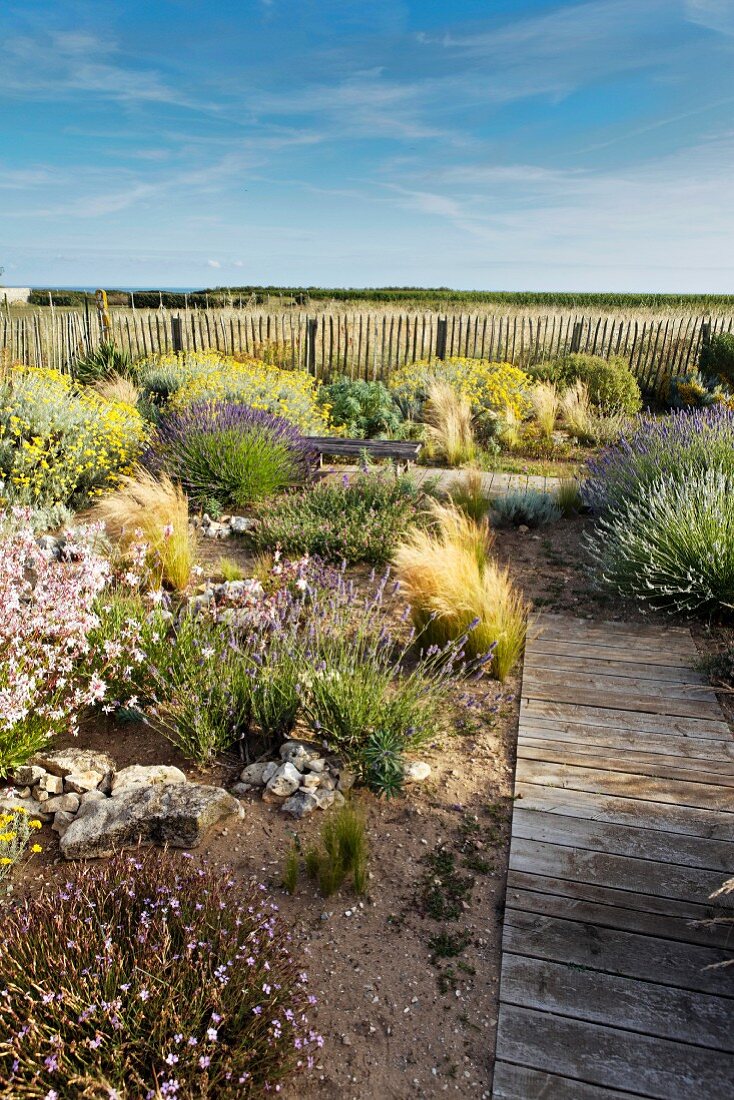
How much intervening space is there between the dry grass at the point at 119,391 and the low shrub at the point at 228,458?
3275 mm

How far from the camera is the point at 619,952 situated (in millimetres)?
2396

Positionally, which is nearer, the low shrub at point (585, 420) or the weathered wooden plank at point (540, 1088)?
the weathered wooden plank at point (540, 1088)

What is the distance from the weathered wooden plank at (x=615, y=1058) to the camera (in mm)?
1990

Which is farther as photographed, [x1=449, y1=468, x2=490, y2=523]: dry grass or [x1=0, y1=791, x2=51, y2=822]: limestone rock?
[x1=449, y1=468, x2=490, y2=523]: dry grass

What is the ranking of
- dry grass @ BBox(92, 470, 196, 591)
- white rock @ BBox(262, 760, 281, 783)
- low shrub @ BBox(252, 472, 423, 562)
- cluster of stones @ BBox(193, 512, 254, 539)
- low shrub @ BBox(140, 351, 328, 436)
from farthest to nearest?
low shrub @ BBox(140, 351, 328, 436) → cluster of stones @ BBox(193, 512, 254, 539) → low shrub @ BBox(252, 472, 423, 562) → dry grass @ BBox(92, 470, 196, 591) → white rock @ BBox(262, 760, 281, 783)

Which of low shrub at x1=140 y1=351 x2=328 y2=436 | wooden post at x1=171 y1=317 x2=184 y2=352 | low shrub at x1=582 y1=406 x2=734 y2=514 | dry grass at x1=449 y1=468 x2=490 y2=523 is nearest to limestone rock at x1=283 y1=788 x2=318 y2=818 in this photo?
low shrub at x1=582 y1=406 x2=734 y2=514

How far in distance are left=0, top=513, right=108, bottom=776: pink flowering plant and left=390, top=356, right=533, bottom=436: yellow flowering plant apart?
8062 mm

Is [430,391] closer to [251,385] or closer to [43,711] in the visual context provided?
[251,385]

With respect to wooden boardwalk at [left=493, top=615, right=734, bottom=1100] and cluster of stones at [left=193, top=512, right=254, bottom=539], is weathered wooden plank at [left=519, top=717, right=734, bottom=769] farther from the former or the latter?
cluster of stones at [left=193, top=512, right=254, bottom=539]

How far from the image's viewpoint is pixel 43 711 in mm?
3197

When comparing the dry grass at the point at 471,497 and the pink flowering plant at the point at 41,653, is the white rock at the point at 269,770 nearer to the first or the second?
the pink flowering plant at the point at 41,653

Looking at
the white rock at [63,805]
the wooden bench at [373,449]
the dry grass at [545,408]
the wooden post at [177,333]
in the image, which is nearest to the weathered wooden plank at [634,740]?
the white rock at [63,805]

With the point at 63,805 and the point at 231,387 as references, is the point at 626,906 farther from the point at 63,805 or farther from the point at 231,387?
the point at 231,387

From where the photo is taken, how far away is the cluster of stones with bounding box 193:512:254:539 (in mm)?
6312
